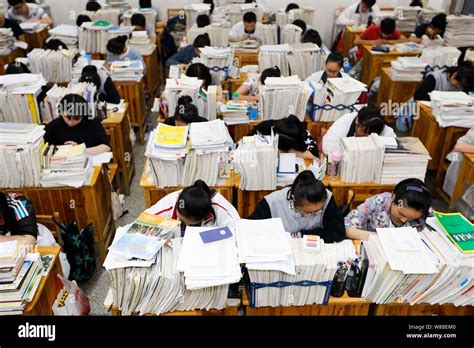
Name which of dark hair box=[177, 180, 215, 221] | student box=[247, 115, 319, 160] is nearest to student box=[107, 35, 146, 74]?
student box=[247, 115, 319, 160]

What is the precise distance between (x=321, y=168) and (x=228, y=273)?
63.0 inches

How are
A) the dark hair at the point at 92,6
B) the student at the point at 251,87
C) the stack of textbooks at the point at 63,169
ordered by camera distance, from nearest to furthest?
the stack of textbooks at the point at 63,169
the student at the point at 251,87
the dark hair at the point at 92,6

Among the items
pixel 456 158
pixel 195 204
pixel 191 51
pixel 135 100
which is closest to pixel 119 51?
pixel 135 100

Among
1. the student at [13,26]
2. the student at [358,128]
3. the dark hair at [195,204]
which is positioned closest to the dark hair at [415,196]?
the student at [358,128]

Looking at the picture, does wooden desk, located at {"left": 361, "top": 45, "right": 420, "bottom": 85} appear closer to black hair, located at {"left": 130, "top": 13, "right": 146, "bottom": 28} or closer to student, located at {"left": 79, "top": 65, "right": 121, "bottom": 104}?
black hair, located at {"left": 130, "top": 13, "right": 146, "bottom": 28}

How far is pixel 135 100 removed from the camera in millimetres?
5312

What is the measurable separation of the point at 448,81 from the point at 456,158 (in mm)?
1089

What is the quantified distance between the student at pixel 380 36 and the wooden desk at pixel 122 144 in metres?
3.86

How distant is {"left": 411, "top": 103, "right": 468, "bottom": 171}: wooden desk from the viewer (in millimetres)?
4391

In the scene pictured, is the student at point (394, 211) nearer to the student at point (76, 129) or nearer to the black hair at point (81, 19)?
the student at point (76, 129)

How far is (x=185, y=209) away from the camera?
2.51m

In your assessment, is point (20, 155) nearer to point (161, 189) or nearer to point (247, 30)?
point (161, 189)

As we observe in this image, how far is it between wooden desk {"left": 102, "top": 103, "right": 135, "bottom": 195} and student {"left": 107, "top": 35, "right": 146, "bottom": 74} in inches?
48.4

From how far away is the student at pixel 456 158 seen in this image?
4.00 meters
